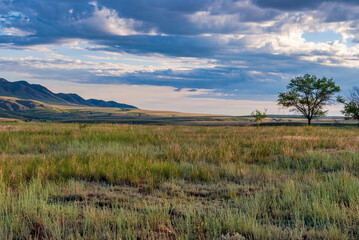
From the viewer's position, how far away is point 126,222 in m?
4.79

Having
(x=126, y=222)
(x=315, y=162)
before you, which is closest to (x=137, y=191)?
(x=126, y=222)

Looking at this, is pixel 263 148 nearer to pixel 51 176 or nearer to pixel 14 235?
pixel 51 176

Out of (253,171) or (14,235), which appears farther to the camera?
(253,171)

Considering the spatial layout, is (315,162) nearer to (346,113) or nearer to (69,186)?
(69,186)

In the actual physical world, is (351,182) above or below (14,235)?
above

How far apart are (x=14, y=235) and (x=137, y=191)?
2.91 meters

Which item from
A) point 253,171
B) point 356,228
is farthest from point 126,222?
point 253,171

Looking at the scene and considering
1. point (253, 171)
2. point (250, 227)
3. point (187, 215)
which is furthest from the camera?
point (253, 171)

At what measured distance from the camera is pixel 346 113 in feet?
187

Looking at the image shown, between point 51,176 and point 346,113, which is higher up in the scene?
point 346,113

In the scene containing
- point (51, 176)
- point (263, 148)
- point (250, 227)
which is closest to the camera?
point (250, 227)

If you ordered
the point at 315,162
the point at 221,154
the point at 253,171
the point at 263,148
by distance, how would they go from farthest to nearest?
the point at 263,148 < the point at 221,154 < the point at 315,162 < the point at 253,171

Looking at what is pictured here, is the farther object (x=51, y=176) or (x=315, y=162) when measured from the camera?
(x=315, y=162)

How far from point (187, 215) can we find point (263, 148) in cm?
866
